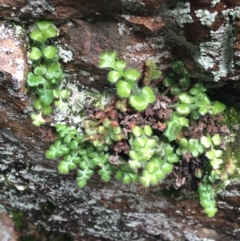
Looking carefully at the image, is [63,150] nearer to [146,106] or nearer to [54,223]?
[146,106]

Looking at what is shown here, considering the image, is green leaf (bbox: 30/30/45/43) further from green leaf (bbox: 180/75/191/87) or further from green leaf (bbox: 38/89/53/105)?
green leaf (bbox: 180/75/191/87)

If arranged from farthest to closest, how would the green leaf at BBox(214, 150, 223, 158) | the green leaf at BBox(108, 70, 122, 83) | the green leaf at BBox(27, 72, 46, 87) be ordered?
the green leaf at BBox(214, 150, 223, 158)
the green leaf at BBox(27, 72, 46, 87)
the green leaf at BBox(108, 70, 122, 83)

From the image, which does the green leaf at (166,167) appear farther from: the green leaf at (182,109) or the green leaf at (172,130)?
the green leaf at (182,109)

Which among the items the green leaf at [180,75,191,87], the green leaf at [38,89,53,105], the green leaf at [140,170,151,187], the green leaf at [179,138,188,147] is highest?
the green leaf at [180,75,191,87]

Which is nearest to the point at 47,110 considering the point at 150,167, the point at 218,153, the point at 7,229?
the point at 150,167

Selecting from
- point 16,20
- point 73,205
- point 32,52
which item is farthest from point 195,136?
point 73,205

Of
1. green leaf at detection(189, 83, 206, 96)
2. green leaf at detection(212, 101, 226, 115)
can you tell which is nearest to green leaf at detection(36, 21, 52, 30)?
green leaf at detection(189, 83, 206, 96)

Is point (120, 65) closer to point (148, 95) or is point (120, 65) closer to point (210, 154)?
point (148, 95)
